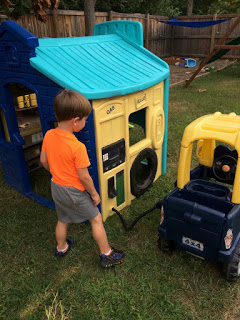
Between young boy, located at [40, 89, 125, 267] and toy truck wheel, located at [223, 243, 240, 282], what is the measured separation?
2.89 ft

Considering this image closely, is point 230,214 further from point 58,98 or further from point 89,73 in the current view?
point 89,73

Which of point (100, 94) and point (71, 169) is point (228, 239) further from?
point (100, 94)

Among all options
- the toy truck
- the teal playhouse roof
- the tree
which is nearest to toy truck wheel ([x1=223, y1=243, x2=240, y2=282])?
the toy truck

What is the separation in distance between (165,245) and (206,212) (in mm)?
630

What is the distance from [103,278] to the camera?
235 centimetres

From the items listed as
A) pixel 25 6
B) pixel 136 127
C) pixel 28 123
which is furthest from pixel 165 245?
pixel 136 127

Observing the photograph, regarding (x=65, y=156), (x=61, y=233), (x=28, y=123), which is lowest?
(x=61, y=233)

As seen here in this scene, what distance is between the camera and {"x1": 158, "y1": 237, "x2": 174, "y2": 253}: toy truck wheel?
8.22 feet

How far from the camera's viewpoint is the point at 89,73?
8.77 feet

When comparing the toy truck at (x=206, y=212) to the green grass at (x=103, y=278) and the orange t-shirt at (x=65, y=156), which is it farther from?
the orange t-shirt at (x=65, y=156)

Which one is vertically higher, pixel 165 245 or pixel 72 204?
pixel 72 204

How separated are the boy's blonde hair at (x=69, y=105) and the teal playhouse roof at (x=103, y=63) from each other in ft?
1.59

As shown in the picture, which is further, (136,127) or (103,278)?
(136,127)

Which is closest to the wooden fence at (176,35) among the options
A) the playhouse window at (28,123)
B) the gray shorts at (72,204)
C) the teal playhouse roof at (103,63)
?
the playhouse window at (28,123)
